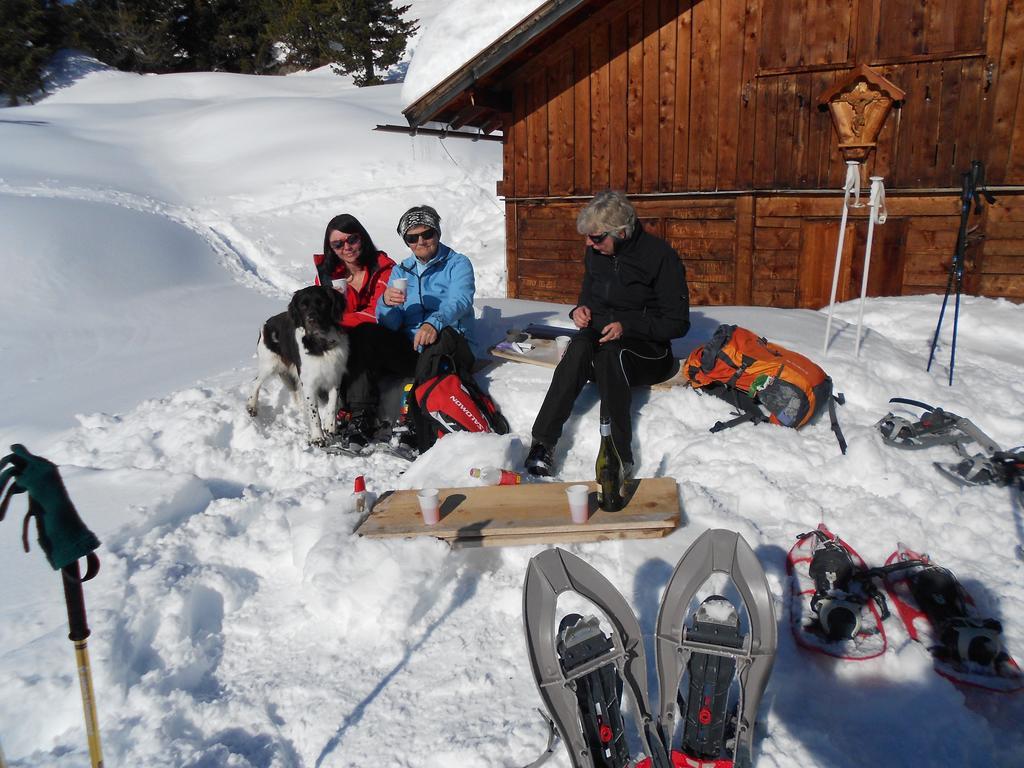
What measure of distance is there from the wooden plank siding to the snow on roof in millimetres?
899

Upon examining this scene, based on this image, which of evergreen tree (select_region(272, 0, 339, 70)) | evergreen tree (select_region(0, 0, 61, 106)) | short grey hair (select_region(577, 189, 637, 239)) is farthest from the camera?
evergreen tree (select_region(272, 0, 339, 70))

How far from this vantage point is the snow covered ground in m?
2.11

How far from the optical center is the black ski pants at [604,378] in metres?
3.72

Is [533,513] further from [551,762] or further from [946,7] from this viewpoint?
[946,7]

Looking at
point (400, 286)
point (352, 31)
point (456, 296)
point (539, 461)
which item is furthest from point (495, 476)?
point (352, 31)

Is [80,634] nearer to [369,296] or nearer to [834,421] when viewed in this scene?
[834,421]

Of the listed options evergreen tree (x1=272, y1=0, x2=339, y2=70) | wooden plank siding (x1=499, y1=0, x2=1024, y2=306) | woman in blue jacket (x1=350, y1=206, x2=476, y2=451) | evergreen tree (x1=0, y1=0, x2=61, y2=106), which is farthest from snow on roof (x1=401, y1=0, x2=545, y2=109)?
evergreen tree (x1=0, y1=0, x2=61, y2=106)

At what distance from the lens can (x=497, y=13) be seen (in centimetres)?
899

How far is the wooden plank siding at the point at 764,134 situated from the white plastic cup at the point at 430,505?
230 inches

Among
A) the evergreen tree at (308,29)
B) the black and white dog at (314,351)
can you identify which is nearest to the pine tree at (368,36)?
the evergreen tree at (308,29)

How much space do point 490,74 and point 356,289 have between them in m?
4.21

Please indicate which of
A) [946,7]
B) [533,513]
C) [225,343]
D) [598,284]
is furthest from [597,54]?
[533,513]

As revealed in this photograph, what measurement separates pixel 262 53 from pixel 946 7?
104 ft

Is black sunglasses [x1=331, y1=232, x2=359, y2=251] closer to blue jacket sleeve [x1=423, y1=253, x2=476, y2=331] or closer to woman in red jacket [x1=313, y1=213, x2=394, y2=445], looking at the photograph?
woman in red jacket [x1=313, y1=213, x2=394, y2=445]
